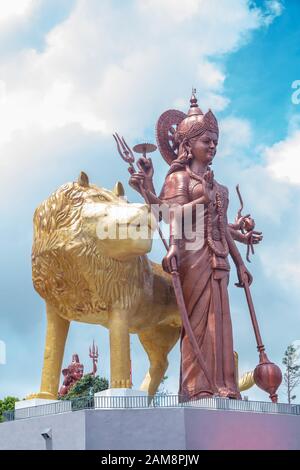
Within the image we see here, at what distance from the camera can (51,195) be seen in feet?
41.9

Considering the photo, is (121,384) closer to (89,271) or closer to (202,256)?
(89,271)

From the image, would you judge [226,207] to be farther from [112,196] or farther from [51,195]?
[51,195]

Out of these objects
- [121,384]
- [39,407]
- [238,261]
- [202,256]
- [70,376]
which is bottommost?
[39,407]

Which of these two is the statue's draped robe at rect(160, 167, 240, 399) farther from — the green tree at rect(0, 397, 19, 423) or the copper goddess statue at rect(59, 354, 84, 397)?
the green tree at rect(0, 397, 19, 423)

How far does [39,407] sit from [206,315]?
2951 millimetres

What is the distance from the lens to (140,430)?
1070 centimetres

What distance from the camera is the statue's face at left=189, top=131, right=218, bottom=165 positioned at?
1359cm

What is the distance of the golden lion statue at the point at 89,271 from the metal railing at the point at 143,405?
0.49m

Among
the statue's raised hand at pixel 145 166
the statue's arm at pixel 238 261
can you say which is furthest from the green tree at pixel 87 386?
the statue's raised hand at pixel 145 166

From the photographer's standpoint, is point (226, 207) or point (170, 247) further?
point (226, 207)

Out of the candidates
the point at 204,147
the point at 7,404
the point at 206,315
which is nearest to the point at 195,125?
the point at 204,147
